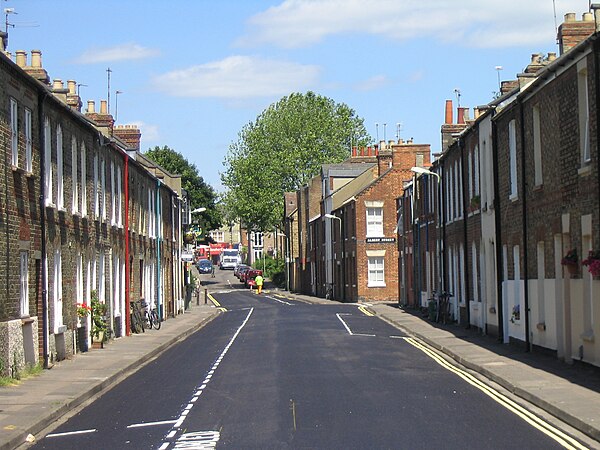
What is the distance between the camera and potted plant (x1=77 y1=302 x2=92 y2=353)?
92.3 feet

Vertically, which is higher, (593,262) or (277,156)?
(277,156)

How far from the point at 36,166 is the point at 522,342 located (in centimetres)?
1261

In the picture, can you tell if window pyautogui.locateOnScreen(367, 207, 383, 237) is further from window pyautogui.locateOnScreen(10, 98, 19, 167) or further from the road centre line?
window pyautogui.locateOnScreen(10, 98, 19, 167)

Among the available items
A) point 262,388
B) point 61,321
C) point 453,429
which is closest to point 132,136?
point 61,321

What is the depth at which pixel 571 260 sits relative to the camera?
20.7 m

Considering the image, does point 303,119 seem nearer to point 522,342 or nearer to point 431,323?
point 431,323

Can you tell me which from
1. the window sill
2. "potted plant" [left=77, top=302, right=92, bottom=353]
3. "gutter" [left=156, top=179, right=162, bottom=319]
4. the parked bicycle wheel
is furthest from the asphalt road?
"gutter" [left=156, top=179, right=162, bottom=319]

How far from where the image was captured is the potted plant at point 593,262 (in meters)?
18.5

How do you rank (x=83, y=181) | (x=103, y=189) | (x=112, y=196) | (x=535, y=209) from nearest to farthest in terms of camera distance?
(x=535, y=209)
(x=83, y=181)
(x=103, y=189)
(x=112, y=196)

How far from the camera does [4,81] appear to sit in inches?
803

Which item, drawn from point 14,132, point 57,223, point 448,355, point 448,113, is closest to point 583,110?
point 448,355

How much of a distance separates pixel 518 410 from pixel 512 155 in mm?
12572

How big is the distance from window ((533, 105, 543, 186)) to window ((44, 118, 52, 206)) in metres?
11.2

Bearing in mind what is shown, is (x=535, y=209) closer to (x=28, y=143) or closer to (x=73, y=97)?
(x=28, y=143)
